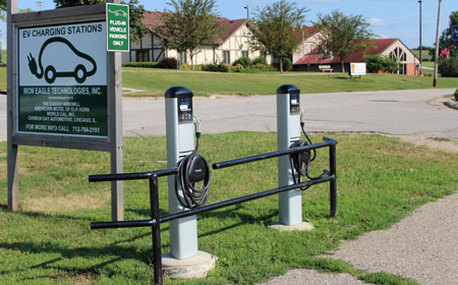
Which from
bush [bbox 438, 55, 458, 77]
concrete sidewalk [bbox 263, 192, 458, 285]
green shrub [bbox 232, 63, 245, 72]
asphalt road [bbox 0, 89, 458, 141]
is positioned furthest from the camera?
bush [bbox 438, 55, 458, 77]

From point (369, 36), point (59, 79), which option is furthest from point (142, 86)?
point (369, 36)

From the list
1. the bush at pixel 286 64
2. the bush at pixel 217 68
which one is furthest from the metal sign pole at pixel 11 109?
the bush at pixel 286 64

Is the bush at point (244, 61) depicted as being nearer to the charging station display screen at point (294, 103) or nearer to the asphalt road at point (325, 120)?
the asphalt road at point (325, 120)

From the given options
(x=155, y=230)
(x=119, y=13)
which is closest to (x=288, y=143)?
(x=155, y=230)

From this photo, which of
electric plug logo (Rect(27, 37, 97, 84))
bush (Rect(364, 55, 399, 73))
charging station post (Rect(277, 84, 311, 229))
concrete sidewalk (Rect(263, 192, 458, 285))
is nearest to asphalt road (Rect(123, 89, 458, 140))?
electric plug logo (Rect(27, 37, 97, 84))

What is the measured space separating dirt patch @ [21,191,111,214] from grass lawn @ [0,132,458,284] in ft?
0.04

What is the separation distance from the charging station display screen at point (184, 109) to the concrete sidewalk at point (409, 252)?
1.37 m

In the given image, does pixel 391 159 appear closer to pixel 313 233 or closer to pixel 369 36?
pixel 313 233

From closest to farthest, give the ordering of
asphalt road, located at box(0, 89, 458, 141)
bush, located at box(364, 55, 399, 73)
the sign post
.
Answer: the sign post, asphalt road, located at box(0, 89, 458, 141), bush, located at box(364, 55, 399, 73)

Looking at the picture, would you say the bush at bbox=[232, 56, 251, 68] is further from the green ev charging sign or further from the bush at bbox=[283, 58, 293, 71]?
the green ev charging sign

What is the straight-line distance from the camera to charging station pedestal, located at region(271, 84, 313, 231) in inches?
212

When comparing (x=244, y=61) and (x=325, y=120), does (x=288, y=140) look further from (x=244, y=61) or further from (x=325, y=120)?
(x=244, y=61)

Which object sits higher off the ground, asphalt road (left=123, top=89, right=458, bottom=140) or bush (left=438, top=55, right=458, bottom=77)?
bush (left=438, top=55, right=458, bottom=77)

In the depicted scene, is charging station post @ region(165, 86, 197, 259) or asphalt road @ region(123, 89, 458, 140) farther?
asphalt road @ region(123, 89, 458, 140)
